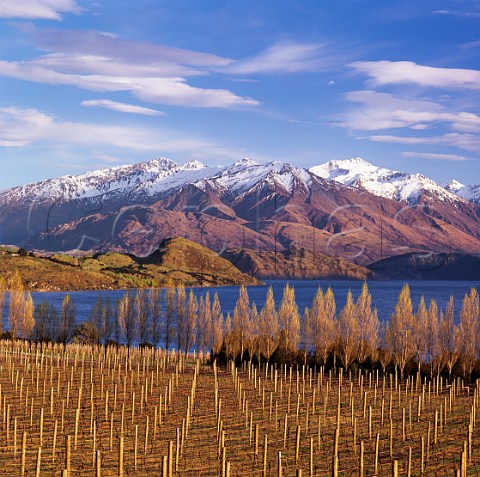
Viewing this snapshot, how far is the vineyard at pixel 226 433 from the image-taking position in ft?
113

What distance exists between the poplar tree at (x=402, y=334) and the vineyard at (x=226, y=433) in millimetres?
13806

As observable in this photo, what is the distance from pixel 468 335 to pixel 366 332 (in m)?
12.1

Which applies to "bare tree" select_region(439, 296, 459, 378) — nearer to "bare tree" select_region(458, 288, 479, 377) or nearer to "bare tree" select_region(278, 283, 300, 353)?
"bare tree" select_region(458, 288, 479, 377)

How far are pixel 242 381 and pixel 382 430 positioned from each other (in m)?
26.1

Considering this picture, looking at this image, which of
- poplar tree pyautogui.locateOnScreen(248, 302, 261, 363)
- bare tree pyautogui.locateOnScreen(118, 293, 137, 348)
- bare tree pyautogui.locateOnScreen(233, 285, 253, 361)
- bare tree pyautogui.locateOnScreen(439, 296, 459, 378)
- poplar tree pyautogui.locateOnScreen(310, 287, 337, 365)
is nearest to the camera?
bare tree pyautogui.locateOnScreen(439, 296, 459, 378)

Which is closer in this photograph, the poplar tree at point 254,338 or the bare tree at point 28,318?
the poplar tree at point 254,338

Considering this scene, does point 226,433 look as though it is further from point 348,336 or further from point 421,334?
point 421,334

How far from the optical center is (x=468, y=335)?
82.5 meters

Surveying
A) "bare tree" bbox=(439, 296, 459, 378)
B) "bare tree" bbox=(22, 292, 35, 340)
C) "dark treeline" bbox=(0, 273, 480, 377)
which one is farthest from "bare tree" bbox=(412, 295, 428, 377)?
"bare tree" bbox=(22, 292, 35, 340)

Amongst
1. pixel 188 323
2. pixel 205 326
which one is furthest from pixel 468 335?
pixel 188 323

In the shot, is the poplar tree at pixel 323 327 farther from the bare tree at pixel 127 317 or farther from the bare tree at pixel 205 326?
the bare tree at pixel 127 317

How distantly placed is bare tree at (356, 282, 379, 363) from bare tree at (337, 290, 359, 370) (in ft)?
2.42

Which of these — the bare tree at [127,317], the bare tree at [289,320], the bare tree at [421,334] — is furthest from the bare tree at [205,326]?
the bare tree at [421,334]

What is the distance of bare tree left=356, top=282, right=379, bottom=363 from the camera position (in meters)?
84.2
